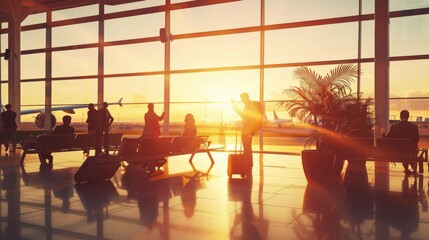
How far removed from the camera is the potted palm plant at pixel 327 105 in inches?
302

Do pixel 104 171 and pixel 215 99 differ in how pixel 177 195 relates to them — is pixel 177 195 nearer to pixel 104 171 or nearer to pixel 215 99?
pixel 104 171

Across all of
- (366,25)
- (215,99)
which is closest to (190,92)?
(215,99)

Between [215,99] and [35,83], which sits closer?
[215,99]

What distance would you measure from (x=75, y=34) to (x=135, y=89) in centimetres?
356

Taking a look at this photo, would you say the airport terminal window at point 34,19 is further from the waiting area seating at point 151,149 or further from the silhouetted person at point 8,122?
the waiting area seating at point 151,149

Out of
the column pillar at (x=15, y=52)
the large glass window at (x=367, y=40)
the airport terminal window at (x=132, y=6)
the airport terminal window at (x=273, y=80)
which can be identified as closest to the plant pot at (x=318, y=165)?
the large glass window at (x=367, y=40)

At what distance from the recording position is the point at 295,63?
1285cm

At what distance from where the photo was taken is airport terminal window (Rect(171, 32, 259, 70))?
1363 centimetres

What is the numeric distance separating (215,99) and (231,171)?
25.3ft

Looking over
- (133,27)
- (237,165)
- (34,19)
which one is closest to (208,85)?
(133,27)

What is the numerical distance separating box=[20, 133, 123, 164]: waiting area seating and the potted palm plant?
5238mm

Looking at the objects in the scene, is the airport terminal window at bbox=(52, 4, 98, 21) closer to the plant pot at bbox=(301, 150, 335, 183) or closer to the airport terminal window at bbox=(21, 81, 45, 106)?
the airport terminal window at bbox=(21, 81, 45, 106)

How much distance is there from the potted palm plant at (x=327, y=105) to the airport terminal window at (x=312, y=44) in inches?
185

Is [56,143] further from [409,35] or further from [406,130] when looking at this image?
[409,35]
